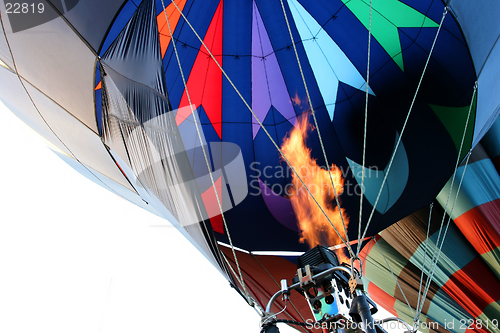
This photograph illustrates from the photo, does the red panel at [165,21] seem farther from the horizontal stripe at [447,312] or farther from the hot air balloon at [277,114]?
the horizontal stripe at [447,312]

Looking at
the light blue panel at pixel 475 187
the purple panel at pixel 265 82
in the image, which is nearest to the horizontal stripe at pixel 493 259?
the light blue panel at pixel 475 187

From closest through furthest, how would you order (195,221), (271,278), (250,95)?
1. (195,221)
2. (250,95)
3. (271,278)

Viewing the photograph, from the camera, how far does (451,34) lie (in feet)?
13.4

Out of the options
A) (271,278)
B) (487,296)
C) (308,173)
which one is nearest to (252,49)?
(308,173)

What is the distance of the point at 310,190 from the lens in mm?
4910

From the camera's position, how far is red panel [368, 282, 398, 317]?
228 inches

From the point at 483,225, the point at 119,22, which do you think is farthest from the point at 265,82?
the point at 483,225

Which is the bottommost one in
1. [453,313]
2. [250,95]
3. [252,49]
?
[453,313]

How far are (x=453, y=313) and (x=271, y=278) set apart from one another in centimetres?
282

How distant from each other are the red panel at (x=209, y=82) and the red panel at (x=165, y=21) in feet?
1.38

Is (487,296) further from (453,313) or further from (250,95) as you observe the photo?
(250,95)

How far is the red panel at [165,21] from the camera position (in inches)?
172

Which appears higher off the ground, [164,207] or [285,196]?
[285,196]

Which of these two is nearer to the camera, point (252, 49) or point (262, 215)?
point (252, 49)
